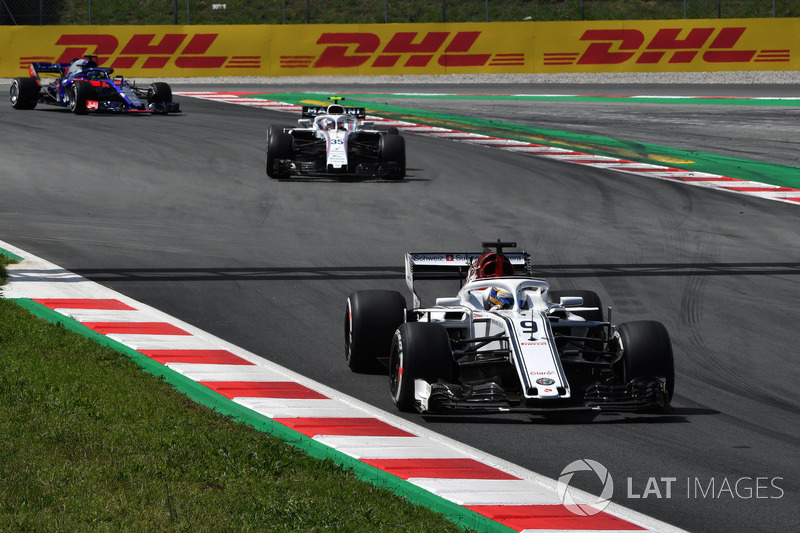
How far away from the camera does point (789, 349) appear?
11.6m

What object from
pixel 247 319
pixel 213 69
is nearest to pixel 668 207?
pixel 247 319

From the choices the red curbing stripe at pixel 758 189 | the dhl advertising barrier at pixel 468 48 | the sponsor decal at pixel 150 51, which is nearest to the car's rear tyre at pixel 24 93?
the sponsor decal at pixel 150 51

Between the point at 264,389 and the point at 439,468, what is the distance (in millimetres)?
A: 2479

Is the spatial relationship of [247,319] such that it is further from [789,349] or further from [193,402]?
[789,349]

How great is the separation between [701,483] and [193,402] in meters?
4.07

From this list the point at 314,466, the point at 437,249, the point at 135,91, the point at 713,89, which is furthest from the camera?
the point at 713,89

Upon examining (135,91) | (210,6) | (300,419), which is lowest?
(300,419)

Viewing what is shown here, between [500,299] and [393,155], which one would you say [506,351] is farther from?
[393,155]

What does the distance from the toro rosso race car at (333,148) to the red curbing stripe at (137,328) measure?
31.2 ft

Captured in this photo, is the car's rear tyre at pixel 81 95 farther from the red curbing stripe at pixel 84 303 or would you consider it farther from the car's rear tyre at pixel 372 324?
the car's rear tyre at pixel 372 324

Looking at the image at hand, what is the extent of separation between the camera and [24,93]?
1158 inches

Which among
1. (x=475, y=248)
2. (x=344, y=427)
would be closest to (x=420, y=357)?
(x=344, y=427)

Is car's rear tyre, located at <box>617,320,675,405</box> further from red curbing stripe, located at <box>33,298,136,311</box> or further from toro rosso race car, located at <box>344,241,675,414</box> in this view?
red curbing stripe, located at <box>33,298,136,311</box>

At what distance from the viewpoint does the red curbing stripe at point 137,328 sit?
11.9 meters
